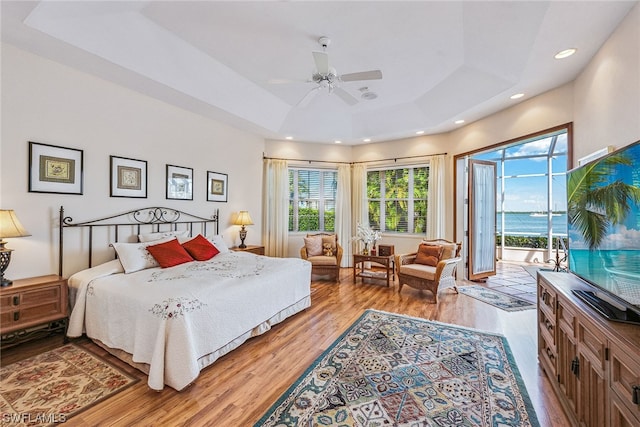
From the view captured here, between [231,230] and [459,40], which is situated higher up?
[459,40]

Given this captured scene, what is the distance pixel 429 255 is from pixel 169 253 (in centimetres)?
389

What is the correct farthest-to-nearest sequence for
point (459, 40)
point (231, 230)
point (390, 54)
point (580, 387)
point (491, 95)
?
point (231, 230)
point (491, 95)
point (390, 54)
point (459, 40)
point (580, 387)

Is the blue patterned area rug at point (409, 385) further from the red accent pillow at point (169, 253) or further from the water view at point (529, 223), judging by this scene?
the water view at point (529, 223)

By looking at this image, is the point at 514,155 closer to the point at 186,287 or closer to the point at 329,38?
the point at 329,38

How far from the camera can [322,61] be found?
2.61 metres

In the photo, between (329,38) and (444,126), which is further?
(444,126)

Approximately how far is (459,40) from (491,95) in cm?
114

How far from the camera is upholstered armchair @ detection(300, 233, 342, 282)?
16.6 feet

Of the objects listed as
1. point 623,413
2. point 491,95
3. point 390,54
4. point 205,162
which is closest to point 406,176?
point 491,95

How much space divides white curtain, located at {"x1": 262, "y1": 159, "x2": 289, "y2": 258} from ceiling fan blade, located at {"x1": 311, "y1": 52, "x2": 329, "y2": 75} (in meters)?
3.17

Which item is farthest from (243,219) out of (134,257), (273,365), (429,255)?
(429,255)

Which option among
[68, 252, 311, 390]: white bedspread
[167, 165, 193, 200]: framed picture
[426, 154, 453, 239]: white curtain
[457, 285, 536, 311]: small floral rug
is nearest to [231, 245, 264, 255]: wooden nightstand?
[167, 165, 193, 200]: framed picture

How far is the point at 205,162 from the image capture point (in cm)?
452

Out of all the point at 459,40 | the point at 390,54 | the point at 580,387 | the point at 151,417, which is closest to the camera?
the point at 580,387
